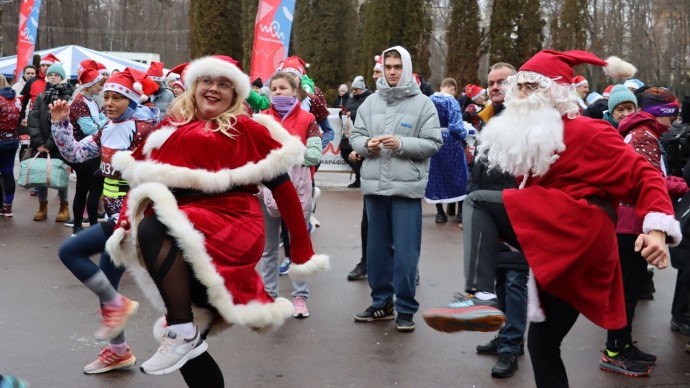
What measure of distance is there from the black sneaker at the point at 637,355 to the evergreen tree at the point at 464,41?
2340 cm

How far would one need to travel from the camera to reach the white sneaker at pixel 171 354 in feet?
11.7

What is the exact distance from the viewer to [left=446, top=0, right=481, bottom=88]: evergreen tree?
28.8m

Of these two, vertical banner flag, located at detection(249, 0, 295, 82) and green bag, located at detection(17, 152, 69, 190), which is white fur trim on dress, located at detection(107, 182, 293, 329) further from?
vertical banner flag, located at detection(249, 0, 295, 82)

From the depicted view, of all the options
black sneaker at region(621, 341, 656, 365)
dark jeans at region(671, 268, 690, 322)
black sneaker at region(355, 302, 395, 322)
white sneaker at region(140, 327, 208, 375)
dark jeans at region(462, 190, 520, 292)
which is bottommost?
black sneaker at region(355, 302, 395, 322)

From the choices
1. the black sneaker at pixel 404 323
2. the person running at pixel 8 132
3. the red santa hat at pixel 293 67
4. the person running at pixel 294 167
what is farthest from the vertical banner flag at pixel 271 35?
the black sneaker at pixel 404 323

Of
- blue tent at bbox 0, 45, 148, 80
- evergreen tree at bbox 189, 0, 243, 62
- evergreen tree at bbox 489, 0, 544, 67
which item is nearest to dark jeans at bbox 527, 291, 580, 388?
evergreen tree at bbox 489, 0, 544, 67

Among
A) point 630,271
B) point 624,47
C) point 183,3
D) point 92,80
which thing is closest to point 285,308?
point 630,271

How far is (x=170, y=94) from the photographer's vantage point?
12.4 metres

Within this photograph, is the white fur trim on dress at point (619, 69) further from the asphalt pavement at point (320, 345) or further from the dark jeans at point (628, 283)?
the asphalt pavement at point (320, 345)

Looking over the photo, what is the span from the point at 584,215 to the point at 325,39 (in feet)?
81.7

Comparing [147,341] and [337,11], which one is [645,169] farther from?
[337,11]

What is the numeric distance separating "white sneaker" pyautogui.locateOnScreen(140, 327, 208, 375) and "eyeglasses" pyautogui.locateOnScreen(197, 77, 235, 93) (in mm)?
1219

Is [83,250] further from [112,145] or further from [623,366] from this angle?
[623,366]

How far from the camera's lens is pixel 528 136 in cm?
387
